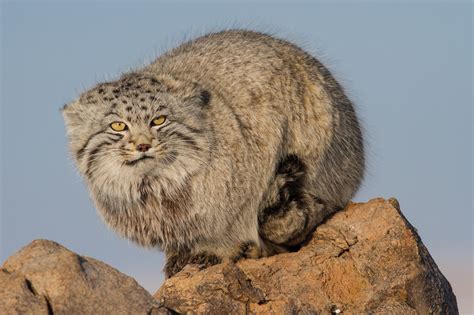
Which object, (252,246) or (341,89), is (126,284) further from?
(341,89)

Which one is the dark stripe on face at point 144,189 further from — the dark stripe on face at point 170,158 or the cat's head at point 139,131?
the dark stripe on face at point 170,158

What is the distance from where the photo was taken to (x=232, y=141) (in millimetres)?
9875

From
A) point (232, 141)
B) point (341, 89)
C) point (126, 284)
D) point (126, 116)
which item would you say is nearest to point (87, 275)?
point (126, 284)

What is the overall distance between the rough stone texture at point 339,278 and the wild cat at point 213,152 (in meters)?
0.41

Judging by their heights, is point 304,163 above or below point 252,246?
above

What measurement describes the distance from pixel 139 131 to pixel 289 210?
1871 mm

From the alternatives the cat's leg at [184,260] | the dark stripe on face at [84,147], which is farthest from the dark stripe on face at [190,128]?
the cat's leg at [184,260]

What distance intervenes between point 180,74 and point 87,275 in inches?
136

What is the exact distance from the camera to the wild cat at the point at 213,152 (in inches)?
372

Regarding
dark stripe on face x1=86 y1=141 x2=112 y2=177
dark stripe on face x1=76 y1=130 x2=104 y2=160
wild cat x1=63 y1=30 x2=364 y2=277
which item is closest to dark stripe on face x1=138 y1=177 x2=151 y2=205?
wild cat x1=63 y1=30 x2=364 y2=277

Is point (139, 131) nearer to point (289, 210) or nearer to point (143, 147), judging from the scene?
point (143, 147)

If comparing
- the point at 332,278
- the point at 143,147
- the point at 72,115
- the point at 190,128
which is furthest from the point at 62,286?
the point at 332,278

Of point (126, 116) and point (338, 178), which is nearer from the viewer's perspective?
point (126, 116)

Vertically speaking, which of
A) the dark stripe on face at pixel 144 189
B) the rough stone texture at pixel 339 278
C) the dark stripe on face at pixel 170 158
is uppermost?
the dark stripe on face at pixel 170 158
